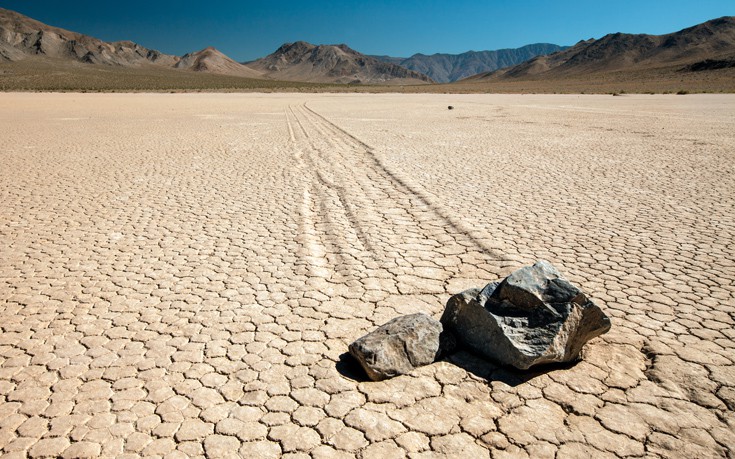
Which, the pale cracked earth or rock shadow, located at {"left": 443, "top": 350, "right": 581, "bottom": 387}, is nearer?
the pale cracked earth

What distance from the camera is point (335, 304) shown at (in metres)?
4.03

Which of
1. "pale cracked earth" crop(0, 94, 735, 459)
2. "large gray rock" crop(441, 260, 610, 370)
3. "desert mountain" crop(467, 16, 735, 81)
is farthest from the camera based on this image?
"desert mountain" crop(467, 16, 735, 81)

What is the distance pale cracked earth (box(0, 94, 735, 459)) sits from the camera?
2.61 metres

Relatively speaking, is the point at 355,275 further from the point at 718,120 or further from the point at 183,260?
the point at 718,120

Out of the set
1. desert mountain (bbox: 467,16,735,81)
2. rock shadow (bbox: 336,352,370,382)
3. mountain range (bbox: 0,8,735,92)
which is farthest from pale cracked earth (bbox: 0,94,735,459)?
desert mountain (bbox: 467,16,735,81)

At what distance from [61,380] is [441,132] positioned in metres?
14.5

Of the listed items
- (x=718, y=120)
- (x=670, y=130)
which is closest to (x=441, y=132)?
(x=670, y=130)

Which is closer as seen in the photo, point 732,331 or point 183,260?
point 732,331

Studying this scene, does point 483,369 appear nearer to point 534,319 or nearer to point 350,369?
point 534,319

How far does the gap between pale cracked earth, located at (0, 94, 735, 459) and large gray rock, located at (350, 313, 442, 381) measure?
0.32 feet

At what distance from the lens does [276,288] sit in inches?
171

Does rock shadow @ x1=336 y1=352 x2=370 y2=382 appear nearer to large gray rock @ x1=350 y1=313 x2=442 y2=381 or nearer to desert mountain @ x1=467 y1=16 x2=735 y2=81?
large gray rock @ x1=350 y1=313 x2=442 y2=381

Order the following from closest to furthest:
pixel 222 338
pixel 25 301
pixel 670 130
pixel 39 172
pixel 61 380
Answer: pixel 61 380 → pixel 222 338 → pixel 25 301 → pixel 39 172 → pixel 670 130

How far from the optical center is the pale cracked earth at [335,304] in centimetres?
261
